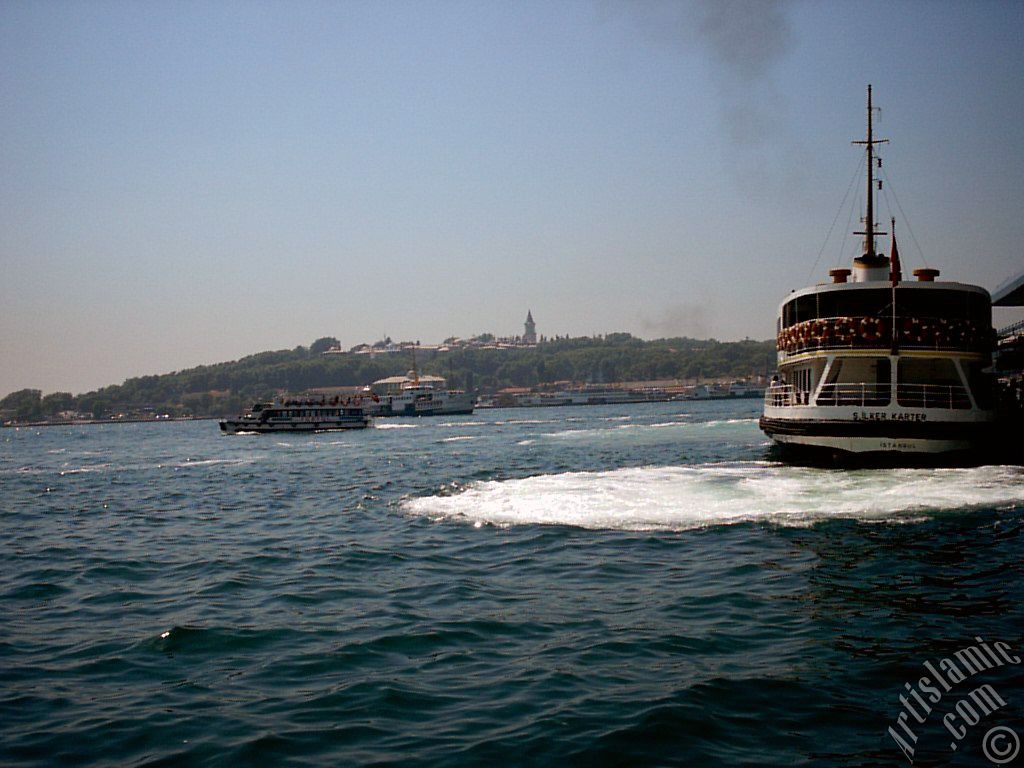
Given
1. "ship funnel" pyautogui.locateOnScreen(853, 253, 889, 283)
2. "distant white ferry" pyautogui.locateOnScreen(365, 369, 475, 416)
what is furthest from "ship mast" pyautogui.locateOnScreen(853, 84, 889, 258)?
"distant white ferry" pyautogui.locateOnScreen(365, 369, 475, 416)

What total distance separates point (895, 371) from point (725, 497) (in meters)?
9.64

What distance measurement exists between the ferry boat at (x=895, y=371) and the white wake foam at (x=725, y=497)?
45.3 inches

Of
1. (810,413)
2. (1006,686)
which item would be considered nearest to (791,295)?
(810,413)

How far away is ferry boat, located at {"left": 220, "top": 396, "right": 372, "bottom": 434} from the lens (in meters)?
95.8

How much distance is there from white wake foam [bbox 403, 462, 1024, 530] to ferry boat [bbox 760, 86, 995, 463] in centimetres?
115

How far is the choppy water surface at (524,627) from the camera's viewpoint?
7.46 meters

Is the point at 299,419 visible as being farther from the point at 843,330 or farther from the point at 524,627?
the point at 524,627

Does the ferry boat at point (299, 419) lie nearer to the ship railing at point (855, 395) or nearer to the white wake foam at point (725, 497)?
the white wake foam at point (725, 497)

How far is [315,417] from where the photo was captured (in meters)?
97.3

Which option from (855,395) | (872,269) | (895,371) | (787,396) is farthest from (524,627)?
(872,269)

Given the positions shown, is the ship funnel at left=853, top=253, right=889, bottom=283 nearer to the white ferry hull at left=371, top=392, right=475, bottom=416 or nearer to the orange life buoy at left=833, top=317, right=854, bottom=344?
the orange life buoy at left=833, top=317, right=854, bottom=344

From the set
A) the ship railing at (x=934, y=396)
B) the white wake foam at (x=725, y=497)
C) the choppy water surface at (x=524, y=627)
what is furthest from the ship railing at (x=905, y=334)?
the choppy water surface at (x=524, y=627)

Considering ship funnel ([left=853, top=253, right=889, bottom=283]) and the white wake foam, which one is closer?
the white wake foam

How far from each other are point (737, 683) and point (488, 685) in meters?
2.58
